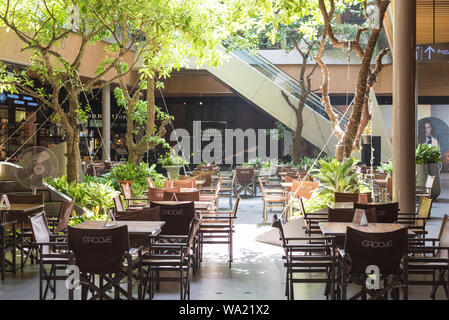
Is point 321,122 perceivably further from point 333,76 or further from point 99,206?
point 99,206

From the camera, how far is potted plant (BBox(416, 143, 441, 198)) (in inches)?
588

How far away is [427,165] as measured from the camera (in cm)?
1511

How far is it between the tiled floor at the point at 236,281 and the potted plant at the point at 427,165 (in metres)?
7.60

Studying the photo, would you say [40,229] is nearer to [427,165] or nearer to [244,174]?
[244,174]

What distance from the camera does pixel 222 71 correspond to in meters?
20.2

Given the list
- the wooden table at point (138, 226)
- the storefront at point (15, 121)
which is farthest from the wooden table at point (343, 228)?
the storefront at point (15, 121)

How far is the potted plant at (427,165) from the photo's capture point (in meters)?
14.9

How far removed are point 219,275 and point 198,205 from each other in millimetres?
1678

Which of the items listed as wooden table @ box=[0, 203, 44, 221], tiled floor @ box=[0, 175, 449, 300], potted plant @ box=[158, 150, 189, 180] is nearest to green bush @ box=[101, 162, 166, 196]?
potted plant @ box=[158, 150, 189, 180]

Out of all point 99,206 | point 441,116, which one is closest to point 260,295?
point 99,206

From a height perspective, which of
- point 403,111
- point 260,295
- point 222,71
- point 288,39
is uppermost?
point 288,39

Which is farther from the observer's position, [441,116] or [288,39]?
[441,116]

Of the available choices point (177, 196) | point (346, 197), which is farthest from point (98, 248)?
point (346, 197)

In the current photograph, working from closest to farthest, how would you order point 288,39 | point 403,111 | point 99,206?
point 403,111, point 99,206, point 288,39
